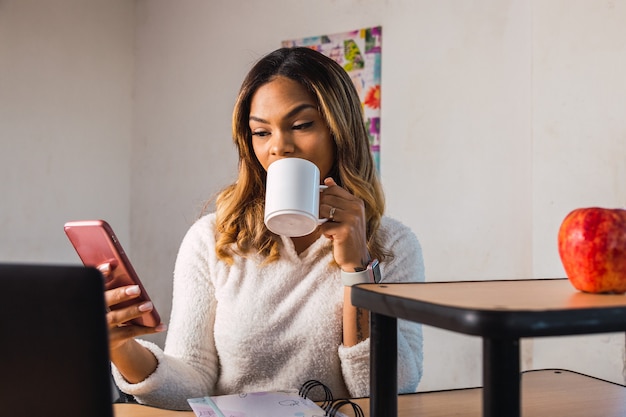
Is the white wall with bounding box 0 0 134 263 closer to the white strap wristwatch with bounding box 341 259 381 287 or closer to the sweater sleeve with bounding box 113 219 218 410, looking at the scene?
the sweater sleeve with bounding box 113 219 218 410

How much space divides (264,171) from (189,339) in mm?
387

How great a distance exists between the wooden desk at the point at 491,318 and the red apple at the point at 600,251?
18mm

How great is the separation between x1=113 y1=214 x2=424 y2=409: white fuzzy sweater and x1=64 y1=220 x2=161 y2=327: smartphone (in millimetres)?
338

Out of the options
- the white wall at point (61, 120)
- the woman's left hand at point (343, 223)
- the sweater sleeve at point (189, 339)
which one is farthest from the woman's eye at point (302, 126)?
the white wall at point (61, 120)

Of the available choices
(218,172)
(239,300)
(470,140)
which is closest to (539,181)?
(470,140)

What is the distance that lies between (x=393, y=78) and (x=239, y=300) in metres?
1.48

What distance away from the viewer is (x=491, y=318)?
51cm

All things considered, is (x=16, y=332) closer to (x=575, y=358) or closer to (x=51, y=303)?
(x=51, y=303)

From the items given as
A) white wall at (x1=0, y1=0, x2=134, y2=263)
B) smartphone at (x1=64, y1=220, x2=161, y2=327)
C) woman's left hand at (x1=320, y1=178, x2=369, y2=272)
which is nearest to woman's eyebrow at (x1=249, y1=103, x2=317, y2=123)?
woman's left hand at (x1=320, y1=178, x2=369, y2=272)

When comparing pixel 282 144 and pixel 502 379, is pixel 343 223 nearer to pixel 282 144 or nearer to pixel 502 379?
pixel 282 144

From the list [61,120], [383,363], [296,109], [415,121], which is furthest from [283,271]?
[61,120]

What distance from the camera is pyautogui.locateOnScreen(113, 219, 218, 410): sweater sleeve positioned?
113 cm

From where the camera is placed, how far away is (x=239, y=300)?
134 cm

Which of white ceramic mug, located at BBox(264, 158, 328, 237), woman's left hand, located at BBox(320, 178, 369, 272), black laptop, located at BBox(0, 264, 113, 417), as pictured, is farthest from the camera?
woman's left hand, located at BBox(320, 178, 369, 272)
